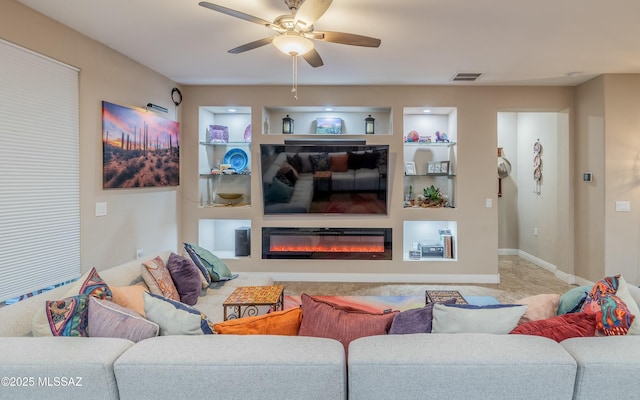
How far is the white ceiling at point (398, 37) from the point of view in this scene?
2.49 m

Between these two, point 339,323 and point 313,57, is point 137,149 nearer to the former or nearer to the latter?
A: point 313,57

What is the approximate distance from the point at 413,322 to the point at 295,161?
133 inches

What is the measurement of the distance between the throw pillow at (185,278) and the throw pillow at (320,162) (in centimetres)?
226

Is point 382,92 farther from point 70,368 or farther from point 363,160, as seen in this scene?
point 70,368

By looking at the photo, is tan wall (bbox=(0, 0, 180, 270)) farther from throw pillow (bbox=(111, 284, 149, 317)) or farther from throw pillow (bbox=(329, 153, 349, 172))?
throw pillow (bbox=(329, 153, 349, 172))

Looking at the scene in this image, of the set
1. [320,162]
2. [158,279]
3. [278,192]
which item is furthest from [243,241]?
[158,279]

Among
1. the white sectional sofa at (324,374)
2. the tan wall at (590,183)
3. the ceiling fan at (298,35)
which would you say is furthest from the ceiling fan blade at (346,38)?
the tan wall at (590,183)

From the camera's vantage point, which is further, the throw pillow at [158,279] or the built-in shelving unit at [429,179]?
the built-in shelving unit at [429,179]

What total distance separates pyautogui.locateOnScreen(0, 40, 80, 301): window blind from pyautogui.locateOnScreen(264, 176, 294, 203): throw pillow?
224 cm

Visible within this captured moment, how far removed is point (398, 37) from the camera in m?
3.00

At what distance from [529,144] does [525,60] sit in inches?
104

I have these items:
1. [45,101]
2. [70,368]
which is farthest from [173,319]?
[45,101]

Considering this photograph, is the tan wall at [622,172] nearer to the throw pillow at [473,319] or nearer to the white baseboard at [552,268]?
the white baseboard at [552,268]

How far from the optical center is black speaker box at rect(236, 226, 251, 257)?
474cm
